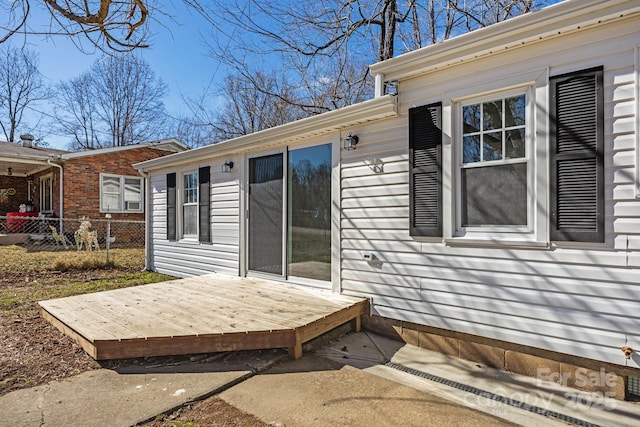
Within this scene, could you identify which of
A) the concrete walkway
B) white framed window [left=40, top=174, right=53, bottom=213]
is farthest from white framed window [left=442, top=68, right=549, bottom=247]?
white framed window [left=40, top=174, right=53, bottom=213]

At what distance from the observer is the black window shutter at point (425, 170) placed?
11.1 feet

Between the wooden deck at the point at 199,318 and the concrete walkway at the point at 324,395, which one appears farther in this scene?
the wooden deck at the point at 199,318

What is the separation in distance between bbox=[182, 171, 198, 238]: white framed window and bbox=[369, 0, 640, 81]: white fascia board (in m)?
4.44

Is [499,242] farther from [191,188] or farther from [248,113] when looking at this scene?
[248,113]

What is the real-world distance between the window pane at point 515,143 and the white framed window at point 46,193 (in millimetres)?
15073

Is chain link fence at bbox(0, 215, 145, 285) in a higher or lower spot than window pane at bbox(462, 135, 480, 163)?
lower

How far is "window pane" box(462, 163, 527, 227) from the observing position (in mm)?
2973

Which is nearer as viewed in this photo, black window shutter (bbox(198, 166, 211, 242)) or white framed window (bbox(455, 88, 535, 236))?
white framed window (bbox(455, 88, 535, 236))

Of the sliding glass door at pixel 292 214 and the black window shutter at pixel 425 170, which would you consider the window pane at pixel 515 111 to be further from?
the sliding glass door at pixel 292 214

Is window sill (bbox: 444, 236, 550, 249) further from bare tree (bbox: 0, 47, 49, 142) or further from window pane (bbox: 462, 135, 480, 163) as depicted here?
bare tree (bbox: 0, 47, 49, 142)

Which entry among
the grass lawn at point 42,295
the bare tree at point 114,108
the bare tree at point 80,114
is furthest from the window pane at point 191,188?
the bare tree at point 80,114

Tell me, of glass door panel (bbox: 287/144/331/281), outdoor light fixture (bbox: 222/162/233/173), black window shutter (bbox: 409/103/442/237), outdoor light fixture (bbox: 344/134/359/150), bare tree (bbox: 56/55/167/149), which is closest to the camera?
black window shutter (bbox: 409/103/442/237)

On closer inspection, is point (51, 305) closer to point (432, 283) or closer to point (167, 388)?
point (167, 388)

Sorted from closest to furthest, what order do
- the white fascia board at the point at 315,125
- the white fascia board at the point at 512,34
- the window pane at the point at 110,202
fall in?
the white fascia board at the point at 512,34 → the white fascia board at the point at 315,125 → the window pane at the point at 110,202
